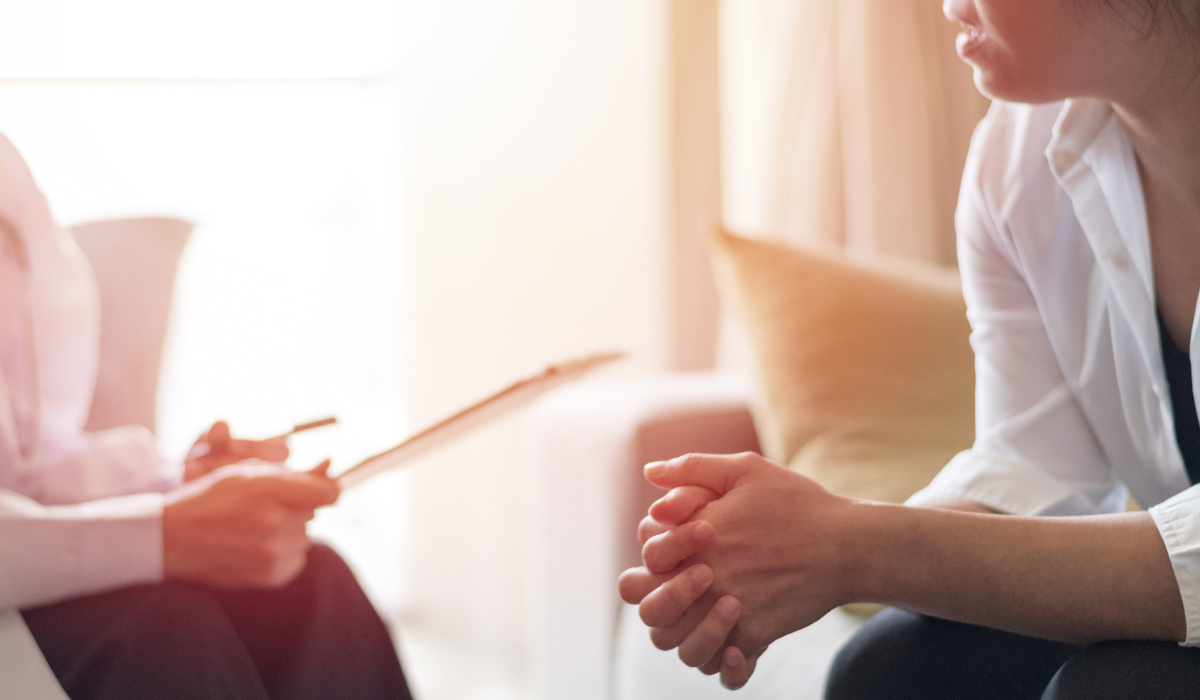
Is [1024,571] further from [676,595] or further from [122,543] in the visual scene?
[122,543]

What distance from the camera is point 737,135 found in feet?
5.73

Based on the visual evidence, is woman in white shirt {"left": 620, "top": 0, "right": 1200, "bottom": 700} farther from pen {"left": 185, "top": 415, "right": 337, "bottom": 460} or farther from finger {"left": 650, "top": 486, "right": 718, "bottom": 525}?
pen {"left": 185, "top": 415, "right": 337, "bottom": 460}

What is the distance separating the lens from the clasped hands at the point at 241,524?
0.67 m

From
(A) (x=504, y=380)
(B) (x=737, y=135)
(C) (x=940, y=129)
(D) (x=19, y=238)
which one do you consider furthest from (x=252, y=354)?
(C) (x=940, y=129)

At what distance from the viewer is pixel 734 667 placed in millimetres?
632

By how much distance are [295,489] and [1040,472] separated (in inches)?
21.9

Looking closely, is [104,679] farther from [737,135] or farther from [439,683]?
[737,135]

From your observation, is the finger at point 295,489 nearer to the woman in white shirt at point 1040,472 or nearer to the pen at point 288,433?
the pen at point 288,433

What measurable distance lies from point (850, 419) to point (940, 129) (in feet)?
2.07

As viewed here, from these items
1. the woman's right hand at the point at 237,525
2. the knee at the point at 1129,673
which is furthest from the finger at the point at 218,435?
the knee at the point at 1129,673

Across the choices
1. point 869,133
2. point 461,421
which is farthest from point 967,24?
point 869,133

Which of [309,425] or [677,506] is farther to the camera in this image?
[309,425]

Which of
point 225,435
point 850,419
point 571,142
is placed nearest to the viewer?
point 225,435

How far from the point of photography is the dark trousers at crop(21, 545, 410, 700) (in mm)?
631
